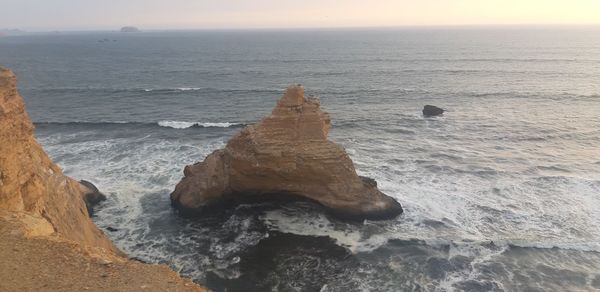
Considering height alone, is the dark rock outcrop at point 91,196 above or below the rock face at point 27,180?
below

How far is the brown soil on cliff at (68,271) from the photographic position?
409 inches

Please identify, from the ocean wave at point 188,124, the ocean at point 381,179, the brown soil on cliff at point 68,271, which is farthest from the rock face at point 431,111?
the brown soil on cliff at point 68,271

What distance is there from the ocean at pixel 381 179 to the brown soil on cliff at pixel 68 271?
8893mm

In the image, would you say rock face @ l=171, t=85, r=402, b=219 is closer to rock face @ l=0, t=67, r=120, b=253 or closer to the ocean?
the ocean

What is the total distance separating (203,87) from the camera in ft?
210

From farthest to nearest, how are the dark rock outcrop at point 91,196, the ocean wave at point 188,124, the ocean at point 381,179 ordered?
the ocean wave at point 188,124, the dark rock outcrop at point 91,196, the ocean at point 381,179

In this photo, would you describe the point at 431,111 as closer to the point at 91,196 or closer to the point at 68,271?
the point at 91,196

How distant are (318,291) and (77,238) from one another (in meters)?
9.43

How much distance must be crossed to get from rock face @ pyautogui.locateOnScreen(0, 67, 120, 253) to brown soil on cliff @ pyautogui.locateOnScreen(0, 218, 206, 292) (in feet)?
6.39

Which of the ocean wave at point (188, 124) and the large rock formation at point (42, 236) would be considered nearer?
the large rock formation at point (42, 236)

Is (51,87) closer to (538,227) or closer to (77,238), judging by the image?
(77,238)

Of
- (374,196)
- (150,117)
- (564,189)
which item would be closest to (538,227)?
(564,189)

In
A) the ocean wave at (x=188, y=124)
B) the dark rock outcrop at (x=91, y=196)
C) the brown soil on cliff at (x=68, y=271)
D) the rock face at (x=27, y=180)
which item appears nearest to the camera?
the brown soil on cliff at (x=68, y=271)

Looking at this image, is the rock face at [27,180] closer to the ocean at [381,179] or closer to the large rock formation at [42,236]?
the large rock formation at [42,236]
